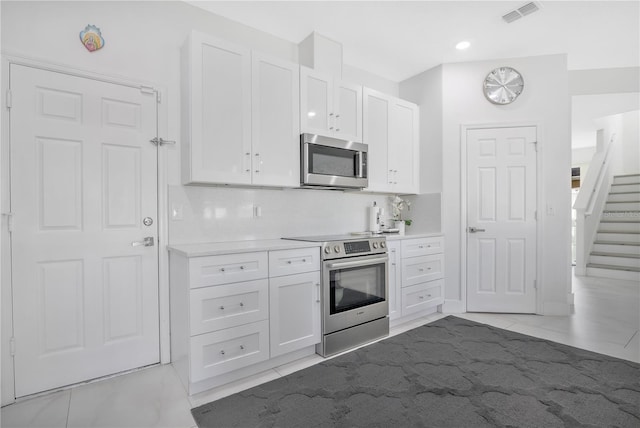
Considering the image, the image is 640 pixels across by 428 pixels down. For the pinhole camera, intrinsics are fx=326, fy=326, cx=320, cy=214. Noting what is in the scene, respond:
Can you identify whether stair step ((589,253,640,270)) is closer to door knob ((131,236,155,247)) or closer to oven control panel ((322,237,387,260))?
oven control panel ((322,237,387,260))

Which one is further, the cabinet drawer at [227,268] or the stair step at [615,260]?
the stair step at [615,260]

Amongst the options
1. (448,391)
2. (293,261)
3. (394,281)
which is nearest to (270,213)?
(293,261)

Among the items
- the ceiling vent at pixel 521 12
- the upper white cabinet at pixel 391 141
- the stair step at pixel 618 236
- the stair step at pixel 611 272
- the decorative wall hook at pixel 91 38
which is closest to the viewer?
the decorative wall hook at pixel 91 38

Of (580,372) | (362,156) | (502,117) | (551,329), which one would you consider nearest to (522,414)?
(580,372)

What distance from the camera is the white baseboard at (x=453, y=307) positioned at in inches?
Answer: 147

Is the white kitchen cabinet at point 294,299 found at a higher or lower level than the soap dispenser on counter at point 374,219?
lower

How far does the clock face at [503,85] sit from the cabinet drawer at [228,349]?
3521mm

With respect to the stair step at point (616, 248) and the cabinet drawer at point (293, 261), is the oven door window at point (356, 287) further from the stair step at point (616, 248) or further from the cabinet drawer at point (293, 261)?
the stair step at point (616, 248)

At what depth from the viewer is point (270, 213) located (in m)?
3.03

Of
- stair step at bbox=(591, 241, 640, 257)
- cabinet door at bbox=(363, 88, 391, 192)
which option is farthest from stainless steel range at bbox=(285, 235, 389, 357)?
stair step at bbox=(591, 241, 640, 257)

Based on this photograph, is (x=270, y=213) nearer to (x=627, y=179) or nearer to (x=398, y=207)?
(x=398, y=207)

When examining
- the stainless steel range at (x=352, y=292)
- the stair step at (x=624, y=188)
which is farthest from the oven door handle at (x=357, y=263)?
the stair step at (x=624, y=188)

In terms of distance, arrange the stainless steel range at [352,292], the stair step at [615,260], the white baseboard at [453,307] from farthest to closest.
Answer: the stair step at [615,260]
the white baseboard at [453,307]
the stainless steel range at [352,292]

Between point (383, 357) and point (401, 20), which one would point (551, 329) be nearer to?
point (383, 357)
